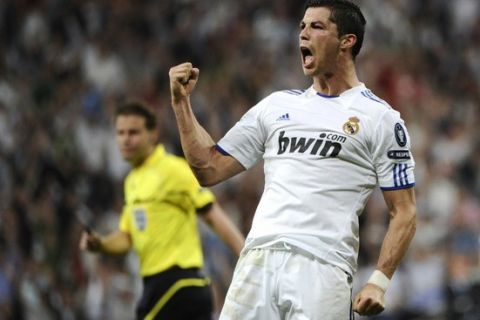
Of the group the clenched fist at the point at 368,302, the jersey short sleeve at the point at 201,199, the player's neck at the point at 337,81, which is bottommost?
the clenched fist at the point at 368,302

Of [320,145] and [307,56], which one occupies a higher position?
[307,56]

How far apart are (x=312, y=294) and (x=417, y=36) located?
40.1 feet

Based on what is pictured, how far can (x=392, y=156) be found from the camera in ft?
18.3

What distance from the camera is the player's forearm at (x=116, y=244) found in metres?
8.21

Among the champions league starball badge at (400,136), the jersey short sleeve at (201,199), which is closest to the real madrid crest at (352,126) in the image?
the champions league starball badge at (400,136)

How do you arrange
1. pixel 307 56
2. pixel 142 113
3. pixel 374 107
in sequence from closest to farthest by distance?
pixel 374 107 < pixel 307 56 < pixel 142 113

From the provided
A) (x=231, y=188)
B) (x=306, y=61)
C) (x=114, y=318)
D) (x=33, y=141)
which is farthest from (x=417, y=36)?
(x=306, y=61)

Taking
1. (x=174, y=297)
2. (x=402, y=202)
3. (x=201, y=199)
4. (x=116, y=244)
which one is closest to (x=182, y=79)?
(x=402, y=202)

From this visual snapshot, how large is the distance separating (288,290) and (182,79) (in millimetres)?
1057

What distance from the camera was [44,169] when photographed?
12938 millimetres

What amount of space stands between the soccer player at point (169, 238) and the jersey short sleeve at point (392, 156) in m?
2.44

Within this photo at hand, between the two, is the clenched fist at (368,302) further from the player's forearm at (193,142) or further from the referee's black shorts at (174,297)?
the referee's black shorts at (174,297)

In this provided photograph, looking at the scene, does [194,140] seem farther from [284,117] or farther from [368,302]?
[368,302]

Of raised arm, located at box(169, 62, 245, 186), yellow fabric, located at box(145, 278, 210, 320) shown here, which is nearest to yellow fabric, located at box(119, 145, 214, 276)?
yellow fabric, located at box(145, 278, 210, 320)
